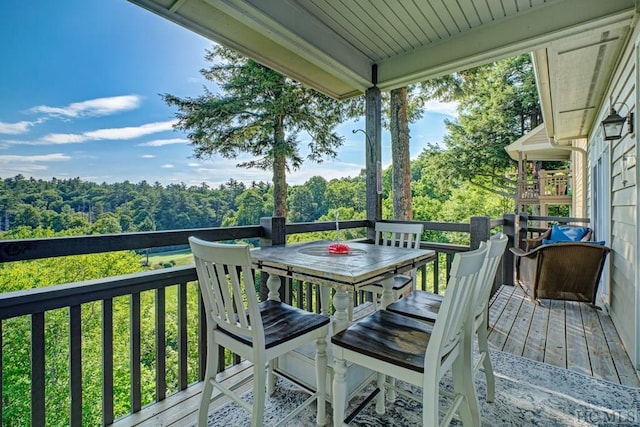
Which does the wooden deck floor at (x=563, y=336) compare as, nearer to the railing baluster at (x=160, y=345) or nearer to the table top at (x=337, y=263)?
the table top at (x=337, y=263)

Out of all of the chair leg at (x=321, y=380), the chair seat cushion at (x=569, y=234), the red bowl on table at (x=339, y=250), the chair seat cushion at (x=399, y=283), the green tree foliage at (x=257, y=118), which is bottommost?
the chair leg at (x=321, y=380)

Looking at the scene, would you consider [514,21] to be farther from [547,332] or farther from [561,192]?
[561,192]

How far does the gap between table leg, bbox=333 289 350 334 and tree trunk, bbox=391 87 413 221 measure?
666 cm

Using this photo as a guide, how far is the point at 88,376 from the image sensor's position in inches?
347

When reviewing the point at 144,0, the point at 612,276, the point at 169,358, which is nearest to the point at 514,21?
the point at 612,276

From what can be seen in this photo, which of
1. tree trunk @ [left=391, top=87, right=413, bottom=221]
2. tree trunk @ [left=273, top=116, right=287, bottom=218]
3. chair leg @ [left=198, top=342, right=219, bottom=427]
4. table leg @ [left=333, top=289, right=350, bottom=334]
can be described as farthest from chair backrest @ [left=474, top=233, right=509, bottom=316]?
tree trunk @ [left=273, top=116, right=287, bottom=218]

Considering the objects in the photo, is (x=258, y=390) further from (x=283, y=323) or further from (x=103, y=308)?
(x=103, y=308)

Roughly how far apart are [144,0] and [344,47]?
176 centimetres

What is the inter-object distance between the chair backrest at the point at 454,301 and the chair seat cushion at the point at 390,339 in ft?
0.33

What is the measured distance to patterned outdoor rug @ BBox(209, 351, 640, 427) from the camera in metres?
1.69

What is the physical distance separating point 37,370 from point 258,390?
3.13 feet

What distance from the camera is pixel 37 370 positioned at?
134 centimetres

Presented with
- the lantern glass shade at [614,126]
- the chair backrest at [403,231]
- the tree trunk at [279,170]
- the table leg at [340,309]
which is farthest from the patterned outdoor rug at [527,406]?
the tree trunk at [279,170]

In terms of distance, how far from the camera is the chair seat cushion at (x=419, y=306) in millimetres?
1695
